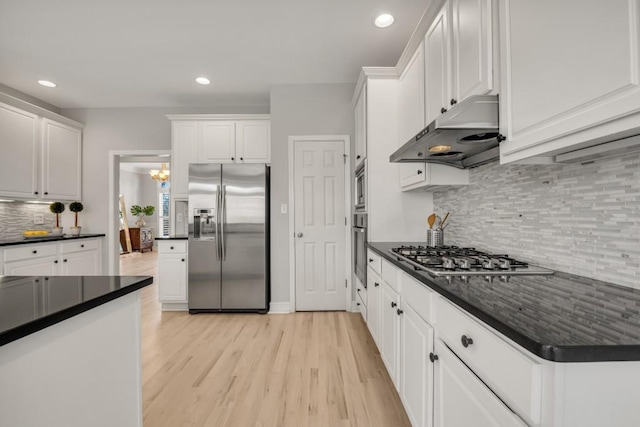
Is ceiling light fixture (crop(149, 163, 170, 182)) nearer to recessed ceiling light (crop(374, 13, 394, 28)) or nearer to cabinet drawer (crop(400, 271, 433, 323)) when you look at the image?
recessed ceiling light (crop(374, 13, 394, 28))

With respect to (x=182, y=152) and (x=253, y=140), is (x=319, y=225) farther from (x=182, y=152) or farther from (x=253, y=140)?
(x=182, y=152)

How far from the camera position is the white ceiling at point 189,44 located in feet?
7.59

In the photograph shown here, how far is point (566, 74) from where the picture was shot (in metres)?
0.89

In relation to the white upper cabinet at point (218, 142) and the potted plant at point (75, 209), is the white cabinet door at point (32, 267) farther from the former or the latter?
the white upper cabinet at point (218, 142)

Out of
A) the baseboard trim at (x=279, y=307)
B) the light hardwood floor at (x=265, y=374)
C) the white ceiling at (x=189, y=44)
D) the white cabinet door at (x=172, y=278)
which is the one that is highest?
the white ceiling at (x=189, y=44)

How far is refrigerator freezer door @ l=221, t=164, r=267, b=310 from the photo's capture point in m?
3.45

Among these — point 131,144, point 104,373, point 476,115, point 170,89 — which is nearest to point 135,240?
point 131,144

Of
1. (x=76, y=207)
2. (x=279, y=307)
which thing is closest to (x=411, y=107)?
(x=279, y=307)

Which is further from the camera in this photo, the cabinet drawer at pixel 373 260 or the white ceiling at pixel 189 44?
the white ceiling at pixel 189 44

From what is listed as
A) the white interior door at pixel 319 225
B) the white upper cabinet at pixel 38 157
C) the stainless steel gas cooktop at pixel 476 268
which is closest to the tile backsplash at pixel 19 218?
the white upper cabinet at pixel 38 157

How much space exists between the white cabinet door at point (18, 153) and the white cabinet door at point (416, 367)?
4431 millimetres

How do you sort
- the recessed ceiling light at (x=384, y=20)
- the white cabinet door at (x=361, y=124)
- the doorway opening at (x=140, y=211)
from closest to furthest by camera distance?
1. the recessed ceiling light at (x=384, y=20)
2. the white cabinet door at (x=361, y=124)
3. the doorway opening at (x=140, y=211)

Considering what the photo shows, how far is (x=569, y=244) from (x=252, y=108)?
13.1 ft

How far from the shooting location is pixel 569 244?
123 centimetres
